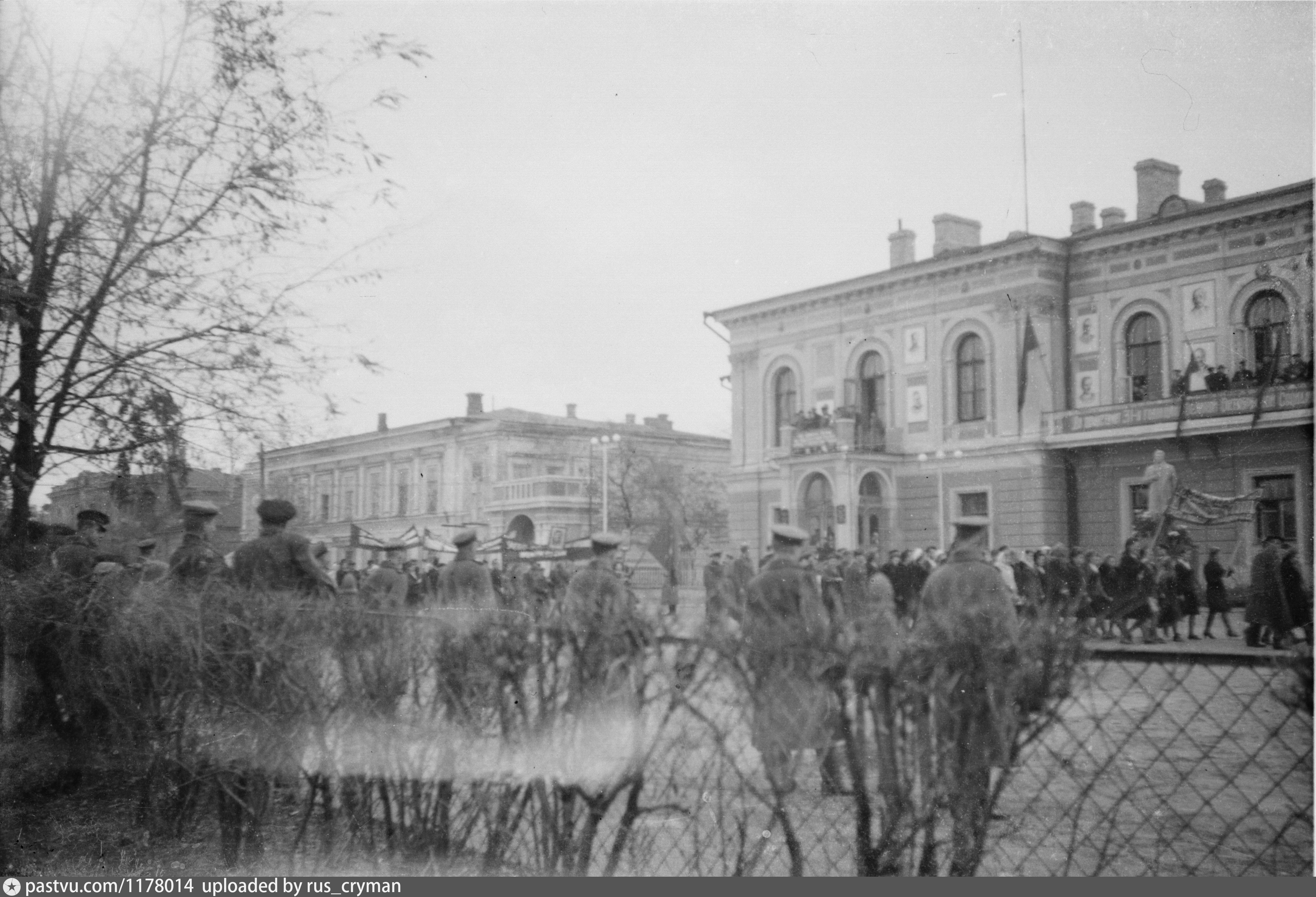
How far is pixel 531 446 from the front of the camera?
13617 mm

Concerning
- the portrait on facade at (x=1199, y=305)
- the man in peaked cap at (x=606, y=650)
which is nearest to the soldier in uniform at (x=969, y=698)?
the man in peaked cap at (x=606, y=650)

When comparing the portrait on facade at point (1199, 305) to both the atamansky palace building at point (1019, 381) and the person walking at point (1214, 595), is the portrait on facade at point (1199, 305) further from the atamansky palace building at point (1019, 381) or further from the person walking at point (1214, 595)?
the person walking at point (1214, 595)

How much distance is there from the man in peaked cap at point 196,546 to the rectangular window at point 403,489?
9.61ft

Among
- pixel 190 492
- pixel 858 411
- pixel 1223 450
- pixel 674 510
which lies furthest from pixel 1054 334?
pixel 190 492

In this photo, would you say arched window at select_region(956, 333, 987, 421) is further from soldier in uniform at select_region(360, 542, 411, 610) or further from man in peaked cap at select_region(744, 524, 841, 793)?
man in peaked cap at select_region(744, 524, 841, 793)

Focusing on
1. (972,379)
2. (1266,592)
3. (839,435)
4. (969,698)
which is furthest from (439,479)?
(839,435)

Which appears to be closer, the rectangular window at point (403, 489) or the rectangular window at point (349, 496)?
the rectangular window at point (349, 496)

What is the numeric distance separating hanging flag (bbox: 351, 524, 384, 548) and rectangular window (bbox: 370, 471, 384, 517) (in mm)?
201

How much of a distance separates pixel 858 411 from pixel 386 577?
76.9 feet

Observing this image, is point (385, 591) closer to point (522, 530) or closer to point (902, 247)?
point (522, 530)

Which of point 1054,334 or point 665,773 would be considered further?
point 1054,334

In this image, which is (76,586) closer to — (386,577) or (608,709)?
(386,577)

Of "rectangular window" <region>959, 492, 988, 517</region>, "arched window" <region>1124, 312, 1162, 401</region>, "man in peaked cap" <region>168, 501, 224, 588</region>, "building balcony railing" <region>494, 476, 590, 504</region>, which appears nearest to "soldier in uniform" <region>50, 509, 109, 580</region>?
"man in peaked cap" <region>168, 501, 224, 588</region>

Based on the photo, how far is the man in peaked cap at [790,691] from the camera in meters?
3.28
